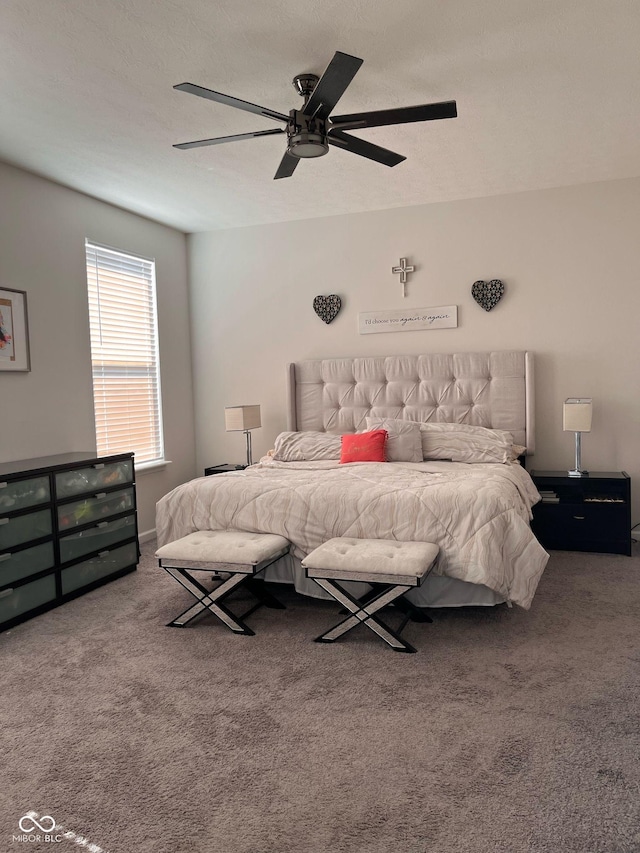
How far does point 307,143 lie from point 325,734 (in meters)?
2.46

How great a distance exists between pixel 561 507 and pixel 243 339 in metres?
3.15

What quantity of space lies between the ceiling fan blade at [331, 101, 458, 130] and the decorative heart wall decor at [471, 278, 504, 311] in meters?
2.42

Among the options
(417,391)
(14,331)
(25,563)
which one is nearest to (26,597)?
(25,563)

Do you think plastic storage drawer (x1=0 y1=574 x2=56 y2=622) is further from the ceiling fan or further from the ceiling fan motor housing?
the ceiling fan motor housing

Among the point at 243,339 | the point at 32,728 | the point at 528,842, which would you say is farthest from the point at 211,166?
the point at 528,842

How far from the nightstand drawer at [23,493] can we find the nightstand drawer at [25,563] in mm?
246

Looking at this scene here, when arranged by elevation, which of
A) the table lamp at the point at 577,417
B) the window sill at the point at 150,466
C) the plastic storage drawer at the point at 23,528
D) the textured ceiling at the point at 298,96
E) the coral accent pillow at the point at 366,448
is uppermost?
the textured ceiling at the point at 298,96

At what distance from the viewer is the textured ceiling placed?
2441 millimetres

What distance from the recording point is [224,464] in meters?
6.02

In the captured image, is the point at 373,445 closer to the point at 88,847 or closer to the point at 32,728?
the point at 32,728

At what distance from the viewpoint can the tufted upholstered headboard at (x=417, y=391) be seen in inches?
193

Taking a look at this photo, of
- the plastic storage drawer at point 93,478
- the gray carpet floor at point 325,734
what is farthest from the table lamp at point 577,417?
the plastic storage drawer at point 93,478

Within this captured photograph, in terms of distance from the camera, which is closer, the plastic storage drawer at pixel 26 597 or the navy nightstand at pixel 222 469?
the plastic storage drawer at pixel 26 597

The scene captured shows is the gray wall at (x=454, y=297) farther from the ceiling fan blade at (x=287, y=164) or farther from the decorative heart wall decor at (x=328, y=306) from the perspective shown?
the ceiling fan blade at (x=287, y=164)
